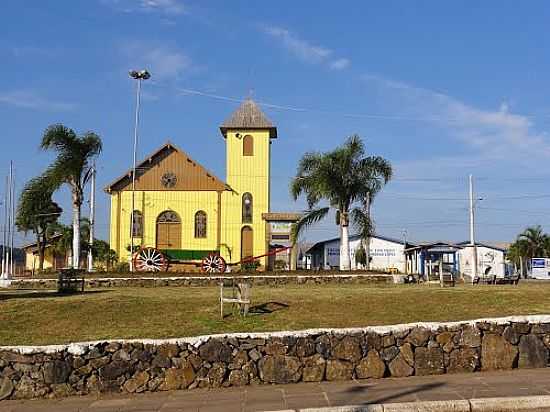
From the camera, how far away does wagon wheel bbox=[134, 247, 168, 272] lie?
138ft

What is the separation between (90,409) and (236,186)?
38.3m

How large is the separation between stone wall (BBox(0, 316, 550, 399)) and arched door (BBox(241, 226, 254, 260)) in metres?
35.7

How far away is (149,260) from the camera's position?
42219 mm

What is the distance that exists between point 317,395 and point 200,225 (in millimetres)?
37513

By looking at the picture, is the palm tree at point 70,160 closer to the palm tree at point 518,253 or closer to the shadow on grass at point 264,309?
the shadow on grass at point 264,309

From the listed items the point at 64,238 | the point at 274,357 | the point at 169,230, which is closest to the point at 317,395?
the point at 274,357

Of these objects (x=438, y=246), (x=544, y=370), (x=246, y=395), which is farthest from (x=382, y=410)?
(x=438, y=246)

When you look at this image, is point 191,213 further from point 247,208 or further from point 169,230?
point 247,208

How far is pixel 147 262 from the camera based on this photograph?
42.3 metres

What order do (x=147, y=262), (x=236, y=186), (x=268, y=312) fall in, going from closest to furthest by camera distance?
1. (x=268, y=312)
2. (x=147, y=262)
3. (x=236, y=186)

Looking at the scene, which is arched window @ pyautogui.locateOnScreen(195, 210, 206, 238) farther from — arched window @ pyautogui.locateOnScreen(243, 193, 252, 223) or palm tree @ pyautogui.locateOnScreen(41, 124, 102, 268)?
palm tree @ pyautogui.locateOnScreen(41, 124, 102, 268)

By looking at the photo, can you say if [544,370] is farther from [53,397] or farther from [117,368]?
[53,397]

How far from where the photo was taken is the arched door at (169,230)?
46969mm

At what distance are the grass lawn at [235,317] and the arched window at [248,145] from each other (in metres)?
32.0
